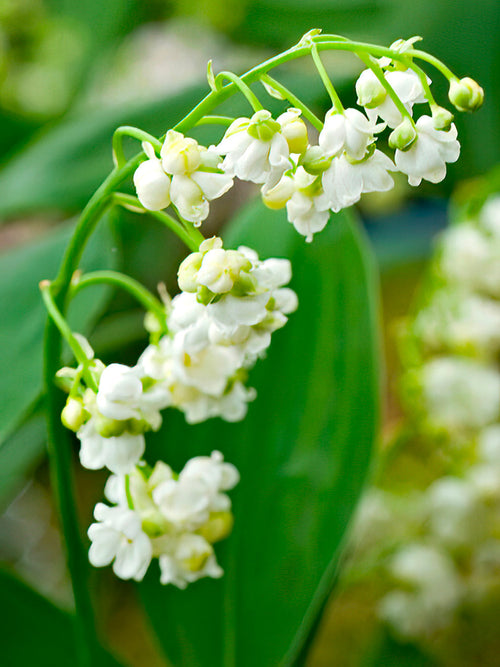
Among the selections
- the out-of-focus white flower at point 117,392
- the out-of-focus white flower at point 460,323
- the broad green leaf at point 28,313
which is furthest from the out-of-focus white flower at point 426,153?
the out-of-focus white flower at point 460,323

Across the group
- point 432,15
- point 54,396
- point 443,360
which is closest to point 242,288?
point 54,396

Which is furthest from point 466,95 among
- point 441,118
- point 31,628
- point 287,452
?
point 31,628

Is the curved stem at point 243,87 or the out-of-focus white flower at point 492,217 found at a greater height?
the curved stem at point 243,87

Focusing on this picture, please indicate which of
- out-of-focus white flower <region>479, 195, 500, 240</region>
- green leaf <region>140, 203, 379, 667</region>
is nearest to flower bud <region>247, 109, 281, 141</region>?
green leaf <region>140, 203, 379, 667</region>

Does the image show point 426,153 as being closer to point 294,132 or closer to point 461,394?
point 294,132

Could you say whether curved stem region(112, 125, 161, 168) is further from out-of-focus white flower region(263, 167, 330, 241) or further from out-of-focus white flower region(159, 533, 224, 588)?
out-of-focus white flower region(159, 533, 224, 588)

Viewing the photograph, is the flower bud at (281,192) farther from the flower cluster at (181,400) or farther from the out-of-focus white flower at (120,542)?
the out-of-focus white flower at (120,542)
